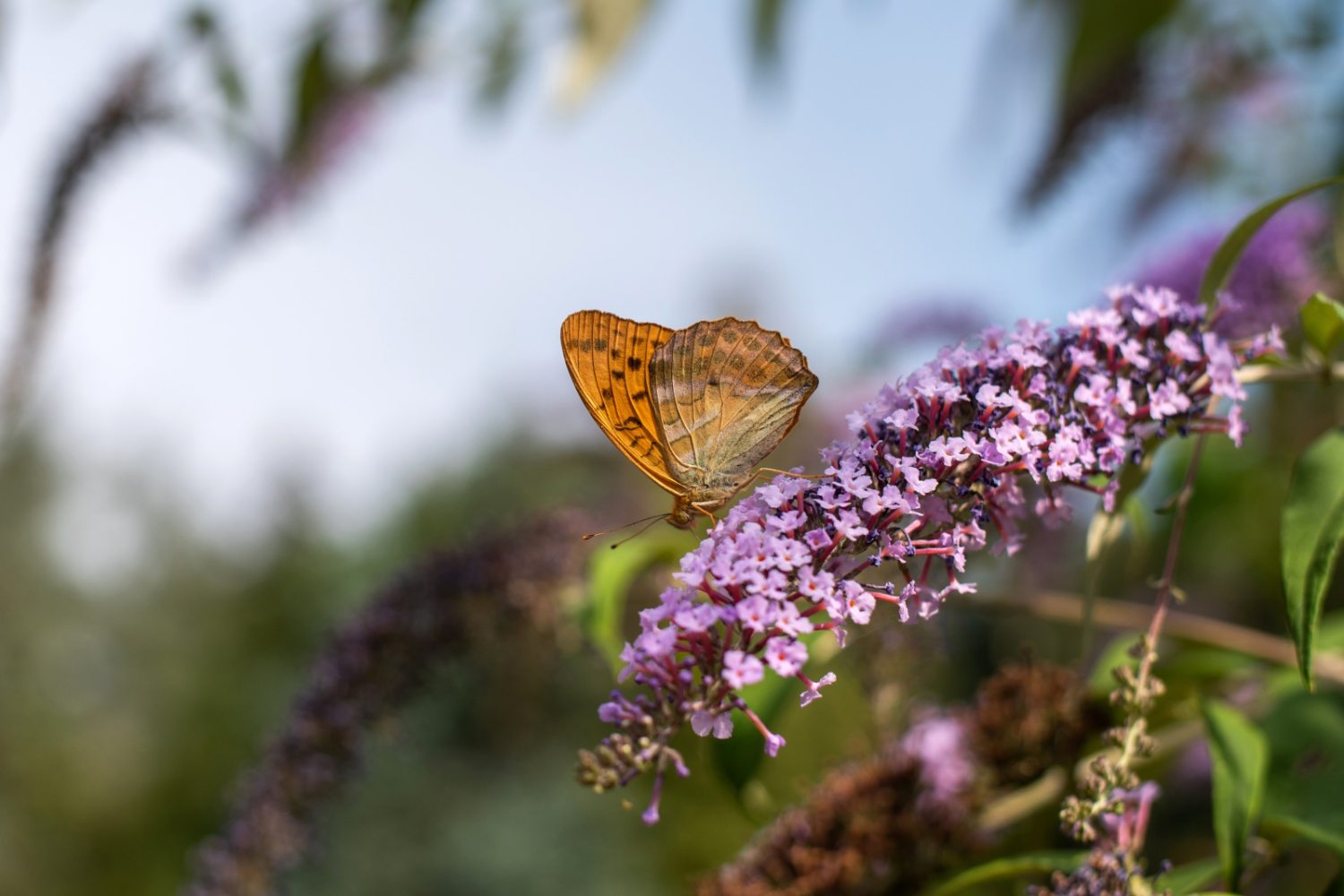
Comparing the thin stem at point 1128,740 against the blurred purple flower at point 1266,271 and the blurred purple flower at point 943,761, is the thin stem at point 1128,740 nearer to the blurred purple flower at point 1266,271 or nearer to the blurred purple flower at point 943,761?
the blurred purple flower at point 943,761

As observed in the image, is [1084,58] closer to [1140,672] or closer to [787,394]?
[787,394]

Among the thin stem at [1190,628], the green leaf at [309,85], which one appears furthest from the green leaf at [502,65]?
the thin stem at [1190,628]

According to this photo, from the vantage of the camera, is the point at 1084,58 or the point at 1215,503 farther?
the point at 1215,503

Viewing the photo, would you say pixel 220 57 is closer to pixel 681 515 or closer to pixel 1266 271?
pixel 681 515

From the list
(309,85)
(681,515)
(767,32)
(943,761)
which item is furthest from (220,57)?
(943,761)

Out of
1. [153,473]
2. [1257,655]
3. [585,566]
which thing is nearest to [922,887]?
[1257,655]

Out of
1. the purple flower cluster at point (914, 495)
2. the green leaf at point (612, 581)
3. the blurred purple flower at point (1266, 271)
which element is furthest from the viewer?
the blurred purple flower at point (1266, 271)
